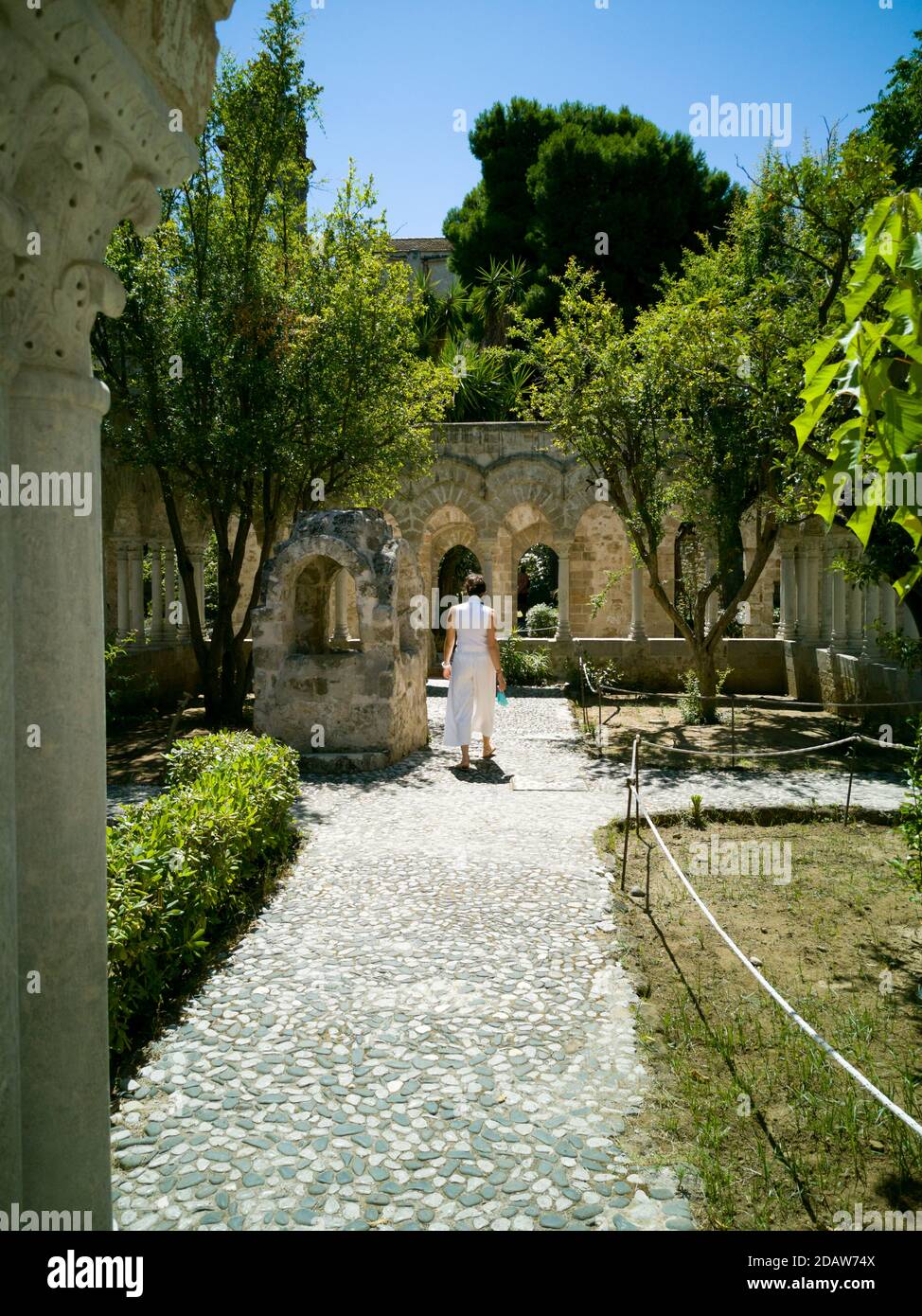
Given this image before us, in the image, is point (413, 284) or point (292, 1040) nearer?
point (292, 1040)

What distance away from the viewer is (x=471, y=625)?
30.5 ft

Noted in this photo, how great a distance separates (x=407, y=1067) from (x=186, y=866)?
4.84 ft

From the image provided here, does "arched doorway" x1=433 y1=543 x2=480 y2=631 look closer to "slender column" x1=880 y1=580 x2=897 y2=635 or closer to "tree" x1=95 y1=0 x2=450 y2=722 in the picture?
"tree" x1=95 y1=0 x2=450 y2=722

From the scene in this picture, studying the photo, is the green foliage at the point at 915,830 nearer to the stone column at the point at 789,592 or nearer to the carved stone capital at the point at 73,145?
the carved stone capital at the point at 73,145

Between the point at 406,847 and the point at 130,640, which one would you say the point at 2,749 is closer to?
the point at 406,847

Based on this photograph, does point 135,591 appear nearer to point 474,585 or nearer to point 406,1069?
point 474,585

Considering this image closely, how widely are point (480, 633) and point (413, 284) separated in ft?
49.1

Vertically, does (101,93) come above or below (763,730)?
above

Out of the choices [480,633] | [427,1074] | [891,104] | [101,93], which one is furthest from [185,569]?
[891,104]

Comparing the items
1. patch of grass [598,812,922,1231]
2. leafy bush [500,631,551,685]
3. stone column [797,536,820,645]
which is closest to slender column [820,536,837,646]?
stone column [797,536,820,645]

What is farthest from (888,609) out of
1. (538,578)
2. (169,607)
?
(538,578)

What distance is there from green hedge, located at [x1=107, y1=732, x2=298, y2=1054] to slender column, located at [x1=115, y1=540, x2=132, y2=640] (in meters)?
8.22

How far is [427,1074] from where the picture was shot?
3.35 meters

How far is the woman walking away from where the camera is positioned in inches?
365
